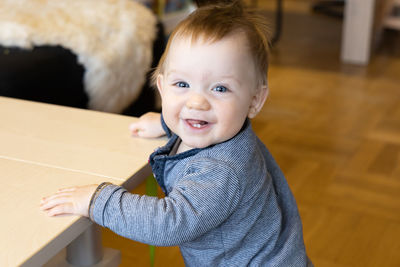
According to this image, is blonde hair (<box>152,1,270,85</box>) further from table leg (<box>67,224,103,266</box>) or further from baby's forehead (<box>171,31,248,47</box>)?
table leg (<box>67,224,103,266</box>)

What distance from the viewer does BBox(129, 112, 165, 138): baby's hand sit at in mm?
841

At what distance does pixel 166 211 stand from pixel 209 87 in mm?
165

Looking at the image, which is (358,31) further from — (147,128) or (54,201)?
(54,201)

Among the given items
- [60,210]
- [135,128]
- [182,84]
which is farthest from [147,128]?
[60,210]

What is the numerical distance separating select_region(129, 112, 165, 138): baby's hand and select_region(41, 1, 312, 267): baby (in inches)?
2.2

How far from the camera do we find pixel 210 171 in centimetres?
67

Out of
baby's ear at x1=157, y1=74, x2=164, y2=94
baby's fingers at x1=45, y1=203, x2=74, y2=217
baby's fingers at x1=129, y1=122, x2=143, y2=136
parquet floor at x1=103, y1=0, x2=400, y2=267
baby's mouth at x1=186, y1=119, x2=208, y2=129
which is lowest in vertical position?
parquet floor at x1=103, y1=0, x2=400, y2=267

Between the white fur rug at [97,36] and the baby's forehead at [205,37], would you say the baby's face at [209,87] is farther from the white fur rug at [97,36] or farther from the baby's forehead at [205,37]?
the white fur rug at [97,36]

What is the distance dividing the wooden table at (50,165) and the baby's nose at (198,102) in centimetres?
12

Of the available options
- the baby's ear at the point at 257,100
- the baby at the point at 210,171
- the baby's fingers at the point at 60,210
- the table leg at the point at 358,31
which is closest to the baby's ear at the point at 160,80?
the baby at the point at 210,171

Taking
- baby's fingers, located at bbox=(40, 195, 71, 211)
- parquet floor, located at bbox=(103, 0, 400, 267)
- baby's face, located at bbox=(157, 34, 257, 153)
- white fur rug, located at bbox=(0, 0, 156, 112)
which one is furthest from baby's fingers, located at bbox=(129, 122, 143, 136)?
white fur rug, located at bbox=(0, 0, 156, 112)

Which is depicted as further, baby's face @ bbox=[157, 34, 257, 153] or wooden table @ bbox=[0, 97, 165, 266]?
baby's face @ bbox=[157, 34, 257, 153]

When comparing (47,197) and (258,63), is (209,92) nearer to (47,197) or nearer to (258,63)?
(258,63)

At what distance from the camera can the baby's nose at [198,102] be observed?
0.69 m
